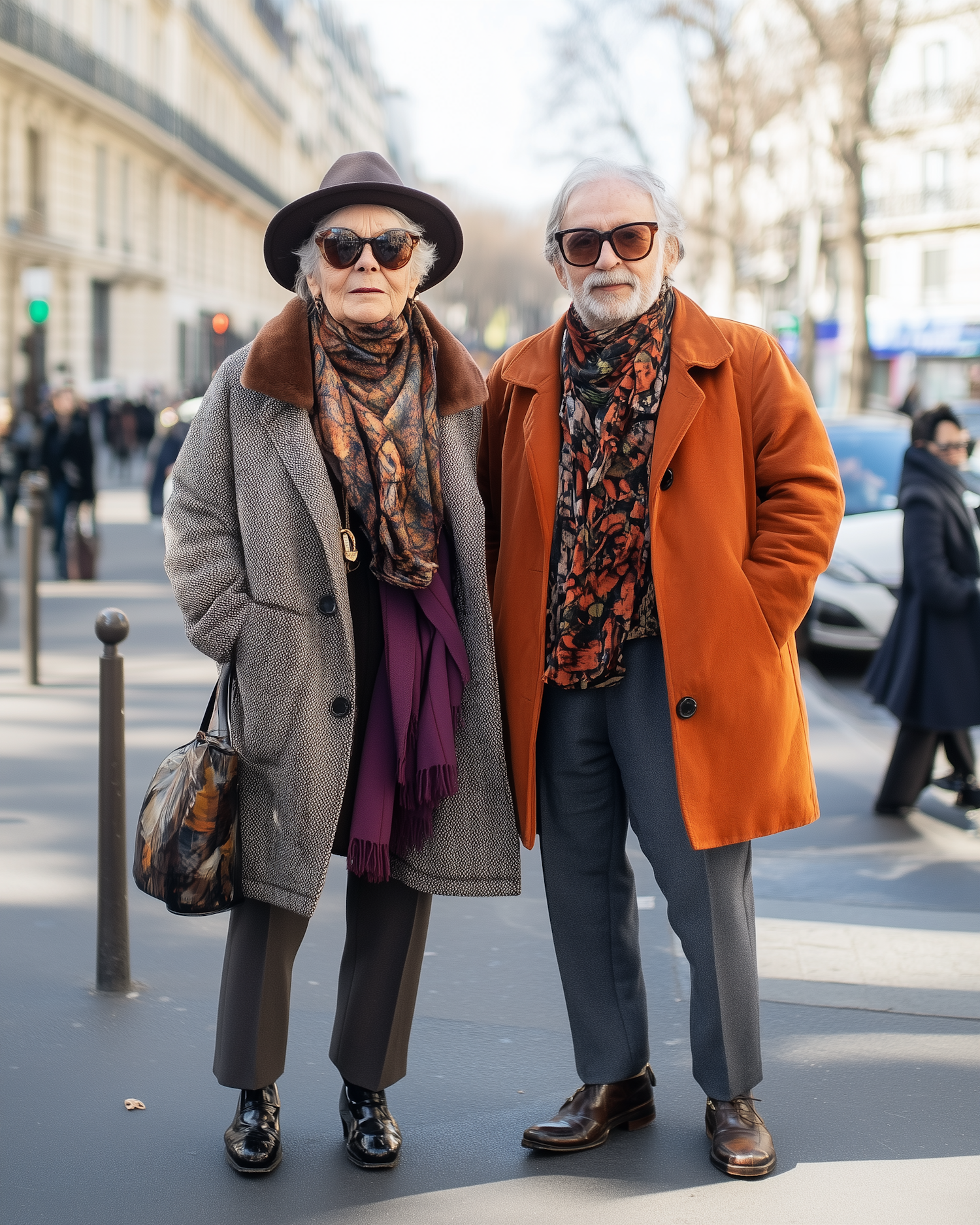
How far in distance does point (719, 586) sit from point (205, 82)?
50.7 metres

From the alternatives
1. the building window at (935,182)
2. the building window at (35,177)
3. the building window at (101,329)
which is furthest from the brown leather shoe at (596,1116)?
the building window at (935,182)

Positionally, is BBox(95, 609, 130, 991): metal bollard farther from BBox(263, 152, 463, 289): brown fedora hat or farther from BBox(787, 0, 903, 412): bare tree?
BBox(787, 0, 903, 412): bare tree

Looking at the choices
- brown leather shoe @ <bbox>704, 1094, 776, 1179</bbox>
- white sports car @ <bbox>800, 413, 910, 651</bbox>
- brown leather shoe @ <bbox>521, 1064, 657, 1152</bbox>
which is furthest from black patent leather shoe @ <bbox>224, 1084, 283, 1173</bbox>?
white sports car @ <bbox>800, 413, 910, 651</bbox>

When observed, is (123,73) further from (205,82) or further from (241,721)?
(241,721)

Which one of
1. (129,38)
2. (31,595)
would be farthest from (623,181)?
(129,38)

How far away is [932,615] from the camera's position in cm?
601

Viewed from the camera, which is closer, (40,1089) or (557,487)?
(557,487)

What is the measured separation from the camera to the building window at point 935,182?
163 feet

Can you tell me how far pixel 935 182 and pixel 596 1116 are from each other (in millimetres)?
52371

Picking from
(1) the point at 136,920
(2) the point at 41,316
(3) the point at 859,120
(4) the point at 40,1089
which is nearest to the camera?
(4) the point at 40,1089

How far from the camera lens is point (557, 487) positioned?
3.03 meters

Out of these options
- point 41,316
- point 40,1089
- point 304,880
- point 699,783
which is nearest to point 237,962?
point 304,880

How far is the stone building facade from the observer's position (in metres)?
31.1

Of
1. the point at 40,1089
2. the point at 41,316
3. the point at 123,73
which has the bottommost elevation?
the point at 40,1089
